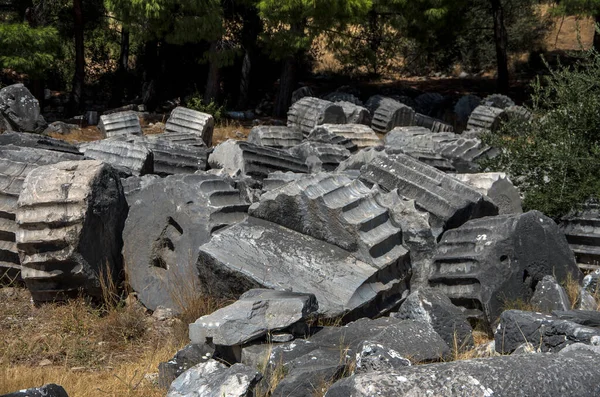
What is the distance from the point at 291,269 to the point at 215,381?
1.52 metres

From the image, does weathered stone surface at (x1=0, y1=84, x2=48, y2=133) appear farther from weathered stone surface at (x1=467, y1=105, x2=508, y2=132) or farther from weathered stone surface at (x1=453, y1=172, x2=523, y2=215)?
weathered stone surface at (x1=453, y1=172, x2=523, y2=215)

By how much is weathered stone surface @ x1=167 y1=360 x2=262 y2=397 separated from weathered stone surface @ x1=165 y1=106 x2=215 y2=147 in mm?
8859

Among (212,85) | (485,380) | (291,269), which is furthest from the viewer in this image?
(212,85)

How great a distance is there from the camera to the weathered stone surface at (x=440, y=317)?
499 centimetres

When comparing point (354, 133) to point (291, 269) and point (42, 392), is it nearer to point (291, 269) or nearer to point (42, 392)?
point (291, 269)

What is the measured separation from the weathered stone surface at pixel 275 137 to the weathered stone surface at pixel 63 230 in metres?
6.07

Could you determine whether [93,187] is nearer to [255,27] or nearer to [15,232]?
[15,232]

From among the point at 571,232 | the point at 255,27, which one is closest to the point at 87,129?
the point at 255,27

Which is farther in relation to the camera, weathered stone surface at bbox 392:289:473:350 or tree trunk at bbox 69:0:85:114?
tree trunk at bbox 69:0:85:114

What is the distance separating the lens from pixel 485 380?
10.6 ft

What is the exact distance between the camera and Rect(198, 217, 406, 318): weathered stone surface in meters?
5.34

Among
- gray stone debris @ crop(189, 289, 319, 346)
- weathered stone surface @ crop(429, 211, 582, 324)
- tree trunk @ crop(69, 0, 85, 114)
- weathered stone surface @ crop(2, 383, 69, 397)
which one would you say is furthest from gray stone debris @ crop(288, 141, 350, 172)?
tree trunk @ crop(69, 0, 85, 114)

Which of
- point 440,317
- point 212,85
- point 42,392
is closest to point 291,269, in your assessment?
point 440,317

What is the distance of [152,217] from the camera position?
20.4ft
